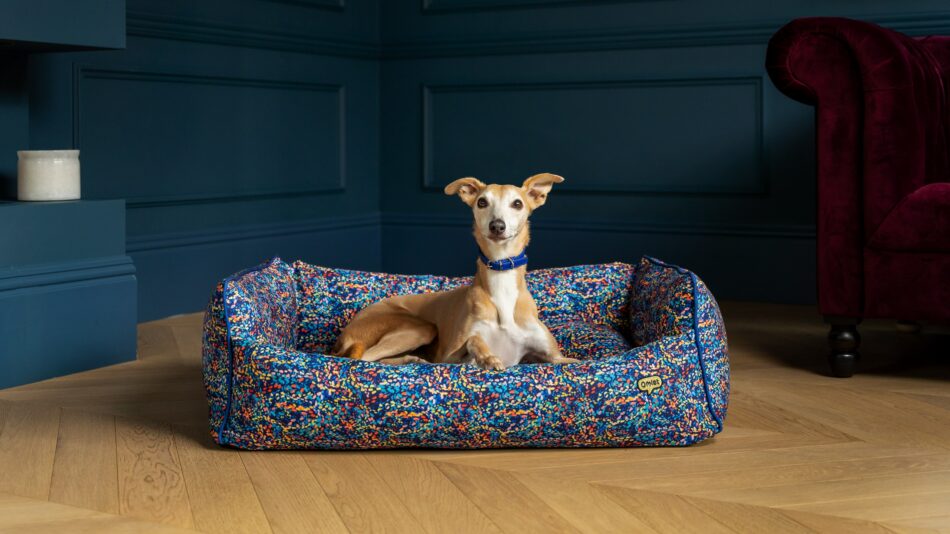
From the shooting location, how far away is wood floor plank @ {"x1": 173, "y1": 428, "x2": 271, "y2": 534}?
1.85 metres

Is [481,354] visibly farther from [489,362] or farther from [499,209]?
[499,209]

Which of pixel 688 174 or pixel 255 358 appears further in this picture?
pixel 688 174

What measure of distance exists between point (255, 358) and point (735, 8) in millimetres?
2912

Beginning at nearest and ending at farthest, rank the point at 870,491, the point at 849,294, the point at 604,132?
the point at 870,491, the point at 849,294, the point at 604,132

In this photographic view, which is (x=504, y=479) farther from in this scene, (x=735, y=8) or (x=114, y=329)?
(x=735, y=8)

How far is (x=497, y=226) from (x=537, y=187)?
24cm

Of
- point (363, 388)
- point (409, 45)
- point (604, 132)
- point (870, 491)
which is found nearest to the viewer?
point (870, 491)

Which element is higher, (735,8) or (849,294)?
(735,8)

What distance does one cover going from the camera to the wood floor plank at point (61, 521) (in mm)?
1821

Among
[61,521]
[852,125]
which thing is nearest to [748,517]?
[61,521]

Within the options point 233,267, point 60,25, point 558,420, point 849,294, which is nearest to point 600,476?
point 558,420

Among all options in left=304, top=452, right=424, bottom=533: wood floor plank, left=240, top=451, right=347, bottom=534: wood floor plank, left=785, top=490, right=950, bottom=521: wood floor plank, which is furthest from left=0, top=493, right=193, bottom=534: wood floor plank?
left=785, top=490, right=950, bottom=521: wood floor plank

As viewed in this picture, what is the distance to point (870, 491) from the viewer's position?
2.01 m

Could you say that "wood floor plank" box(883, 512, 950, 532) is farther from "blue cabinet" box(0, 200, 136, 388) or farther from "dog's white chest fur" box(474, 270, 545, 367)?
"blue cabinet" box(0, 200, 136, 388)
